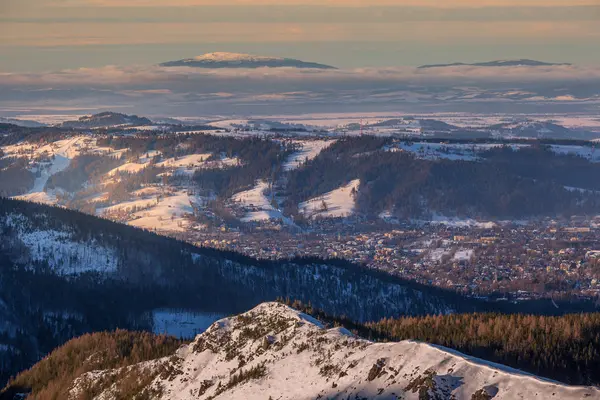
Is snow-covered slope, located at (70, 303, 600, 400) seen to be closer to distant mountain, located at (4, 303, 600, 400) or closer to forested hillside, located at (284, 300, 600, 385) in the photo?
distant mountain, located at (4, 303, 600, 400)

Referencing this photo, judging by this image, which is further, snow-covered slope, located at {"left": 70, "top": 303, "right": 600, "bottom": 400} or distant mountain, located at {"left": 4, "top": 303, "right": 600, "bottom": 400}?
distant mountain, located at {"left": 4, "top": 303, "right": 600, "bottom": 400}

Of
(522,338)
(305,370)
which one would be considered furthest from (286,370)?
(522,338)

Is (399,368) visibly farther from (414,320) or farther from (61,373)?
(61,373)

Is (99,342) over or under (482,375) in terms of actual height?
under

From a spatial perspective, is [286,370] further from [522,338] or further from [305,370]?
[522,338]

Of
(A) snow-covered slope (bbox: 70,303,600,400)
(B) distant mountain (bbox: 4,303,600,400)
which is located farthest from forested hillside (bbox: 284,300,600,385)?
(B) distant mountain (bbox: 4,303,600,400)

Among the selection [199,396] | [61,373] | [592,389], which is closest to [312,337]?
[199,396]

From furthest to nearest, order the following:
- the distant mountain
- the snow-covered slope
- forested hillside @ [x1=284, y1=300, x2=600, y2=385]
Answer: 1. forested hillside @ [x1=284, y1=300, x2=600, y2=385]
2. the distant mountain
3. the snow-covered slope
